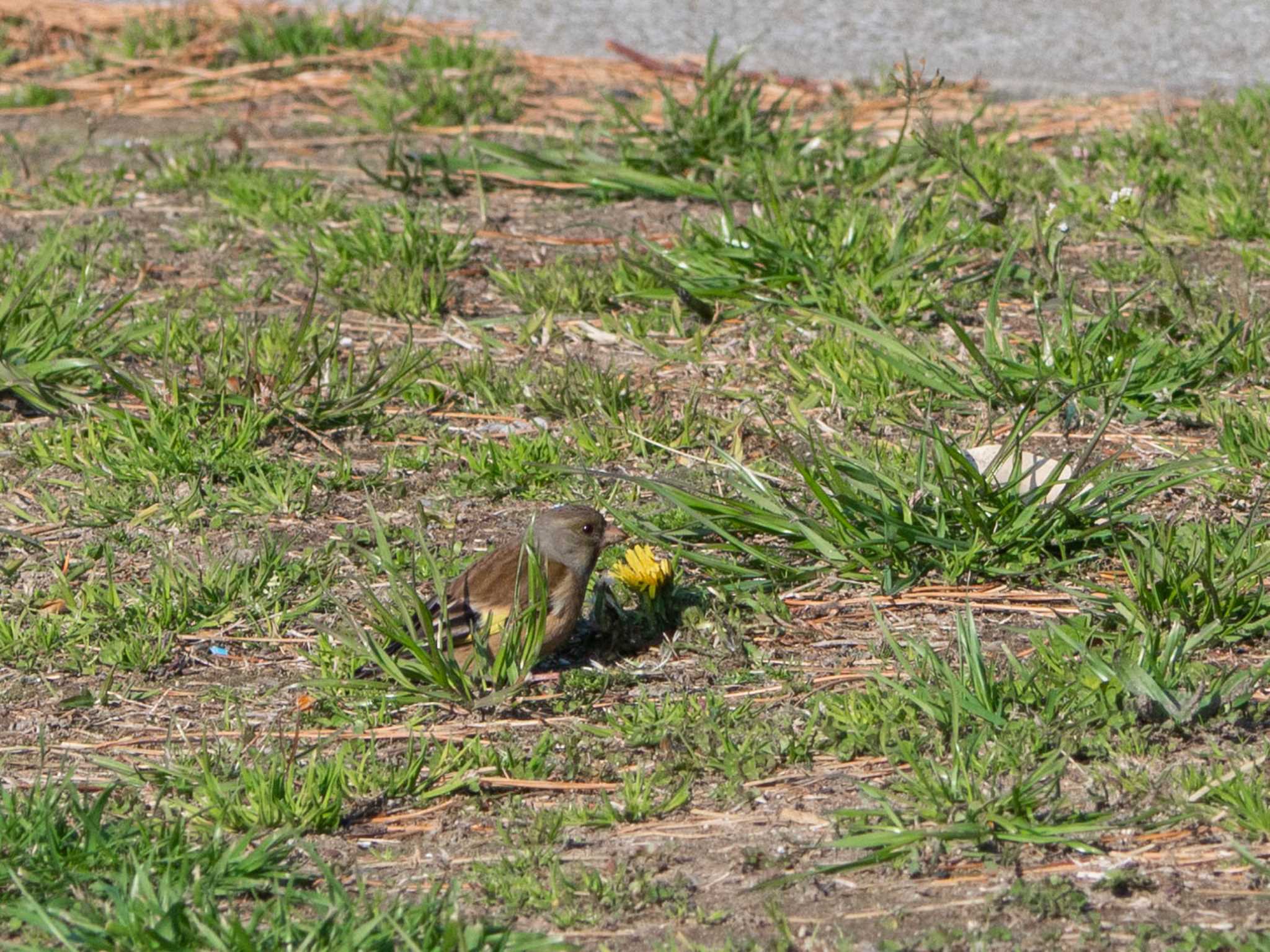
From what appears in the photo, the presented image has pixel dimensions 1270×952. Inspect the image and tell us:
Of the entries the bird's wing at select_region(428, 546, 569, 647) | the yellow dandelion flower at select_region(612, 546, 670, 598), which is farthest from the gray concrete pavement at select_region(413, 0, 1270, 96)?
the bird's wing at select_region(428, 546, 569, 647)

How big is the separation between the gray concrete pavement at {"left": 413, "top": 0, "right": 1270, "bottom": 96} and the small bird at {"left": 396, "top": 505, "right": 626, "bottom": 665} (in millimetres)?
5060

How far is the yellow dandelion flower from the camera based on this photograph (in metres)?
4.58

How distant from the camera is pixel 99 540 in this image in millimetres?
5129

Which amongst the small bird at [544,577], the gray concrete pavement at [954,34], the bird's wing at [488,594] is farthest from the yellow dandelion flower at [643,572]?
the gray concrete pavement at [954,34]

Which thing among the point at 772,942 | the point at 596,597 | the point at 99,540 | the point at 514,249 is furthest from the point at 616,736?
the point at 514,249

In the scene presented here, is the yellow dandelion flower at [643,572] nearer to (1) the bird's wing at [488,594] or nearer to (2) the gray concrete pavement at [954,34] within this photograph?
(1) the bird's wing at [488,594]

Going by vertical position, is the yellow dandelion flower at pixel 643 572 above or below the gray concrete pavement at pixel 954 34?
below

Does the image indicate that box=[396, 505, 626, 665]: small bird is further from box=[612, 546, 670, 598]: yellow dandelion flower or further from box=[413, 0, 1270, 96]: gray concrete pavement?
box=[413, 0, 1270, 96]: gray concrete pavement

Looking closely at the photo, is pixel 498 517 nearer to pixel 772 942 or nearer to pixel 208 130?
pixel 772 942

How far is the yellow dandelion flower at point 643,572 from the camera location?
4.58 metres

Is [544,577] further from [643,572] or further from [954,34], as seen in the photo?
[954,34]

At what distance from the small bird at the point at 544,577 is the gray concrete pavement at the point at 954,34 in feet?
16.6

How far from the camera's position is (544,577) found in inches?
165

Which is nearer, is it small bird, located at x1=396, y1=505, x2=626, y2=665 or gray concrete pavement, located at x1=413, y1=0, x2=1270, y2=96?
small bird, located at x1=396, y1=505, x2=626, y2=665
